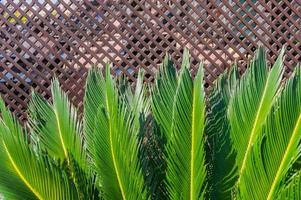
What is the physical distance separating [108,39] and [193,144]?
2.07m

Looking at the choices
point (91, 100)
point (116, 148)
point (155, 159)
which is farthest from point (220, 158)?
point (91, 100)

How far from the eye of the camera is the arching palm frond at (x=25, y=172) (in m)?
2.39

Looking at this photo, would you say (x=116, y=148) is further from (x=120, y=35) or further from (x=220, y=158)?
(x=120, y=35)

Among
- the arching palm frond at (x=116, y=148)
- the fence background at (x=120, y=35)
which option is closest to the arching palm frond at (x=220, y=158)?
the arching palm frond at (x=116, y=148)

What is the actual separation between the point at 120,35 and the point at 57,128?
1731mm

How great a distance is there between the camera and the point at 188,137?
2.40m

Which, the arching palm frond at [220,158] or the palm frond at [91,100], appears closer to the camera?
the arching palm frond at [220,158]

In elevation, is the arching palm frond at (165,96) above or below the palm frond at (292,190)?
above

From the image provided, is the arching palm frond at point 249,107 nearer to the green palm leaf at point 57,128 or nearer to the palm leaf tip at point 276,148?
the palm leaf tip at point 276,148

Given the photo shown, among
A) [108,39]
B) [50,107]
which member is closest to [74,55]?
[108,39]

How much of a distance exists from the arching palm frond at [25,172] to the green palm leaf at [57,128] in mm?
160

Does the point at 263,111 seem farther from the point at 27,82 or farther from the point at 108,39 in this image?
the point at 27,82

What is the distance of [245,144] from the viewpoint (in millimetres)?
2543

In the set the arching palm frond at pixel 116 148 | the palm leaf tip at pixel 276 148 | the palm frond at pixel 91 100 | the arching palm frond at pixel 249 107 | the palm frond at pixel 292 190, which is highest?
the palm frond at pixel 91 100
